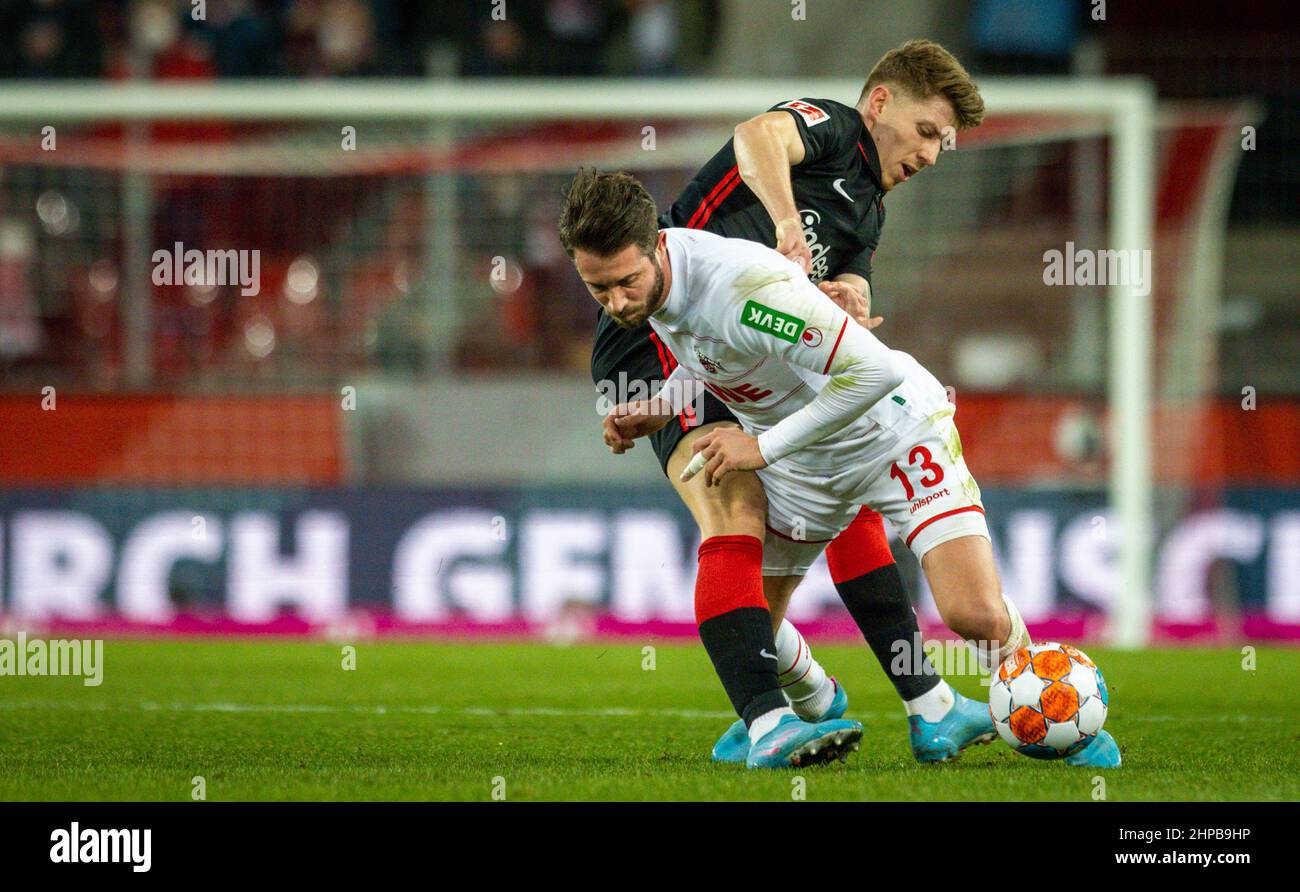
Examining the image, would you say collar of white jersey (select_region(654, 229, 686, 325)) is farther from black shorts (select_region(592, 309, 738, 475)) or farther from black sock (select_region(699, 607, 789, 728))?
black sock (select_region(699, 607, 789, 728))

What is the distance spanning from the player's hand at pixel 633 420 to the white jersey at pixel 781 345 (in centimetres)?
18

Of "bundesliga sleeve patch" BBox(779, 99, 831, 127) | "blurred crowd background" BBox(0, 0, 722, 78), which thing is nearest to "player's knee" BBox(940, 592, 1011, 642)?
"bundesliga sleeve patch" BBox(779, 99, 831, 127)

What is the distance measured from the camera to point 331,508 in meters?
11.9

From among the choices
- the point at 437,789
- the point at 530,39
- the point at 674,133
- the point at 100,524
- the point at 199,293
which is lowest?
the point at 437,789

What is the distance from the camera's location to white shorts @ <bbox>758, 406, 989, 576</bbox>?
16.3 ft

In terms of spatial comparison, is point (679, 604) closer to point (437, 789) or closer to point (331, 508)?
point (331, 508)

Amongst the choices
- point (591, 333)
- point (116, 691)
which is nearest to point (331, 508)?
point (591, 333)

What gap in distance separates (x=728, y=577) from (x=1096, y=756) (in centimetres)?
115

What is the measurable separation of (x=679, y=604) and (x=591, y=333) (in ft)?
7.36

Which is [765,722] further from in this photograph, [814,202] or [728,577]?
[814,202]

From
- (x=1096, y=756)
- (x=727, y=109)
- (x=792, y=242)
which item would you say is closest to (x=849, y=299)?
(x=792, y=242)

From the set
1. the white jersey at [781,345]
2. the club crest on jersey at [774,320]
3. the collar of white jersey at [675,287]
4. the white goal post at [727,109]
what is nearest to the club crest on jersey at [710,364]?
the white jersey at [781,345]

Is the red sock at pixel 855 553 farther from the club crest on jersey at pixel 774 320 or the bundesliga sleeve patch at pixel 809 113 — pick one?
the bundesliga sleeve patch at pixel 809 113

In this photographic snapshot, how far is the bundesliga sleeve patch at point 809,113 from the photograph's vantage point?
5.26 m
